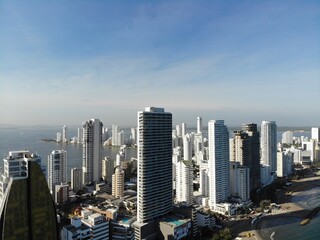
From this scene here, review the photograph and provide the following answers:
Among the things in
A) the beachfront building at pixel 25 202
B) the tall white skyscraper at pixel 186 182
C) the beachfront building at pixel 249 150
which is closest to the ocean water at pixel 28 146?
the beachfront building at pixel 25 202

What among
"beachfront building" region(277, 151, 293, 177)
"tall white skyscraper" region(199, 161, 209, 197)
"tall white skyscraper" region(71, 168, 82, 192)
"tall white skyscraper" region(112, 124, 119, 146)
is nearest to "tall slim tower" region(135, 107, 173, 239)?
"tall white skyscraper" region(199, 161, 209, 197)

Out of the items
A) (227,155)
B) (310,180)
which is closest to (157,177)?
(227,155)

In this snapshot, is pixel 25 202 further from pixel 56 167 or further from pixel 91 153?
pixel 91 153

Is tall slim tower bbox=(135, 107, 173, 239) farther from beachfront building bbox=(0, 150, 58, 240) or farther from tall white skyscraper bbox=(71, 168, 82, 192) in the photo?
tall white skyscraper bbox=(71, 168, 82, 192)

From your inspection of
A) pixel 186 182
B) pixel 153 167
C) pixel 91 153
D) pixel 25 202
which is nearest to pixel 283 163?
pixel 186 182

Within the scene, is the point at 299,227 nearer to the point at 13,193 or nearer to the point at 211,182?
the point at 211,182

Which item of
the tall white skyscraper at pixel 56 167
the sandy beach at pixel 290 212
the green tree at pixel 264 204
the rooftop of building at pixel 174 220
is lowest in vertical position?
the sandy beach at pixel 290 212

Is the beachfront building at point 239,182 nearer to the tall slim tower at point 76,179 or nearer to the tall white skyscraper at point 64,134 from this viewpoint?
the tall slim tower at point 76,179
